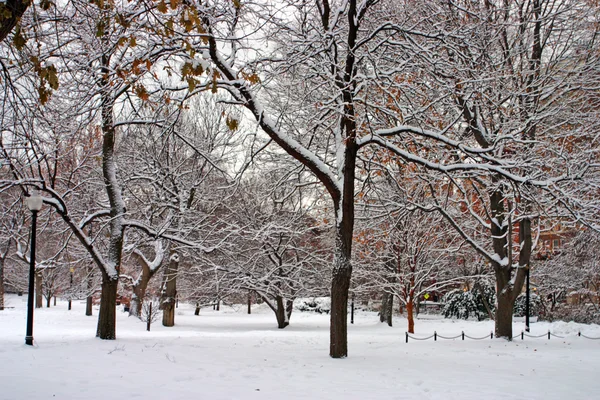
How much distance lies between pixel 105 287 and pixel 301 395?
7.76 meters

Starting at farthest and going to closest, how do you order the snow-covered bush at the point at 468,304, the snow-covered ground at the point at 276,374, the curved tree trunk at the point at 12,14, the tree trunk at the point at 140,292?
the snow-covered bush at the point at 468,304, the tree trunk at the point at 140,292, the snow-covered ground at the point at 276,374, the curved tree trunk at the point at 12,14

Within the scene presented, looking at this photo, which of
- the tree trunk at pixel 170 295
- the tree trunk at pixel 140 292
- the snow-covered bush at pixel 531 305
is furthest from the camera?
the snow-covered bush at pixel 531 305

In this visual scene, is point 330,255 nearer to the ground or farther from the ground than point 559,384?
farther from the ground

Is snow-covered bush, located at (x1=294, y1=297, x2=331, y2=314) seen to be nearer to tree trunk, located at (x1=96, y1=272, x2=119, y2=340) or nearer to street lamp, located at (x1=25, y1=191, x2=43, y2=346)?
tree trunk, located at (x1=96, y1=272, x2=119, y2=340)

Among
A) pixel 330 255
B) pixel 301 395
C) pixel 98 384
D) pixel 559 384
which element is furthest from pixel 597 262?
pixel 98 384

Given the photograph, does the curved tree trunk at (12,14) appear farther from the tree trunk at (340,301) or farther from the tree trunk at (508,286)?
the tree trunk at (508,286)

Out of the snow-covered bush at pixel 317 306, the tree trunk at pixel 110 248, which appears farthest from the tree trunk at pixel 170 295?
the snow-covered bush at pixel 317 306

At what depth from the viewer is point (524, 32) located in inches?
531

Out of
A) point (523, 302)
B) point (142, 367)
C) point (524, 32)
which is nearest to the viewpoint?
point (142, 367)

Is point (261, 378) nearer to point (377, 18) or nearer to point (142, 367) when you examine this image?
point (142, 367)

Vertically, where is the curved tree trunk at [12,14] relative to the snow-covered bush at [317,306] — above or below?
above

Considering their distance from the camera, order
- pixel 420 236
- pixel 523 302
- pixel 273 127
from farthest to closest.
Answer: pixel 523 302, pixel 420 236, pixel 273 127

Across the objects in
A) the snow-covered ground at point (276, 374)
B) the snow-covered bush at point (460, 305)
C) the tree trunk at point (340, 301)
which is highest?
the tree trunk at point (340, 301)

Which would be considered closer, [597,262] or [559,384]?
[559,384]
